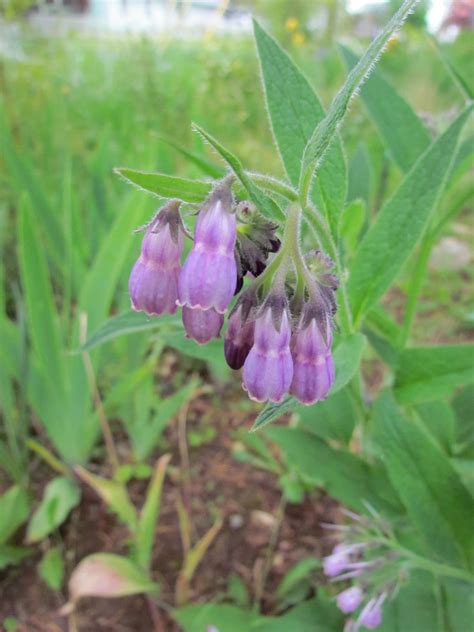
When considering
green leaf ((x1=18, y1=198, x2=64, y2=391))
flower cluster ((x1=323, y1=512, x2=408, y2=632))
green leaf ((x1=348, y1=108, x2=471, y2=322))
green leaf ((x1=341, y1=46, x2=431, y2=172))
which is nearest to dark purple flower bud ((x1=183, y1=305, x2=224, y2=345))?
green leaf ((x1=348, y1=108, x2=471, y2=322))

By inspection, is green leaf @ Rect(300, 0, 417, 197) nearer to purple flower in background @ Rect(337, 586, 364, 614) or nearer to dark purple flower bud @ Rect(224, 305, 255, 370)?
dark purple flower bud @ Rect(224, 305, 255, 370)

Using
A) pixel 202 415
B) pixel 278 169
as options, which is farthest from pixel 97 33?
pixel 202 415

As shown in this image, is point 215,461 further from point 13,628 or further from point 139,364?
point 13,628

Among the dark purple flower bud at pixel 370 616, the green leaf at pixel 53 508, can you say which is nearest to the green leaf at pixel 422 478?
the dark purple flower bud at pixel 370 616

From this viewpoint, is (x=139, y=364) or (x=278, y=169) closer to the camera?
(x=139, y=364)

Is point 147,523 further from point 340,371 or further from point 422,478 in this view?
point 340,371

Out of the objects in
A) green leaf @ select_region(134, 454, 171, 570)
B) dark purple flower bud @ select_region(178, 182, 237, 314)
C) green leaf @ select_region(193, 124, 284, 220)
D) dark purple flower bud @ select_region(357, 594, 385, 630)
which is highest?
green leaf @ select_region(193, 124, 284, 220)

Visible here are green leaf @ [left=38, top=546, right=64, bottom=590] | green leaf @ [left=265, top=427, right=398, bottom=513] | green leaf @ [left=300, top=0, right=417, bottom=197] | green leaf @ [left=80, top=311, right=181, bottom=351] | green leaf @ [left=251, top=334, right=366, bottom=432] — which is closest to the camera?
green leaf @ [left=300, top=0, right=417, bottom=197]
